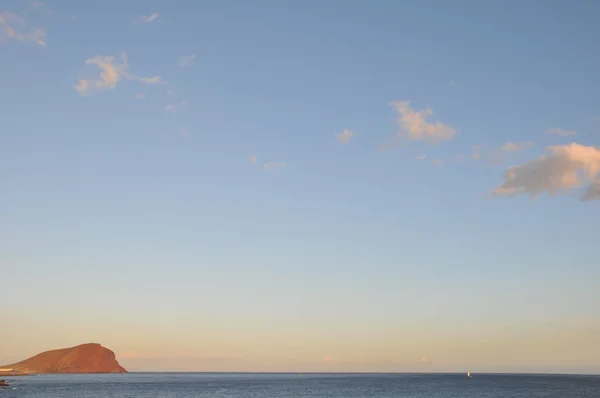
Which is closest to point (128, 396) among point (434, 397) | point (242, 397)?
point (242, 397)

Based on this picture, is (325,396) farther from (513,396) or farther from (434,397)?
(513,396)

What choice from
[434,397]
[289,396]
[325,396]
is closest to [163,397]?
[289,396]

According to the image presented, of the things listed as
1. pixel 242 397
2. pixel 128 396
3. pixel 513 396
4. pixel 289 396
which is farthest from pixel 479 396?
pixel 128 396

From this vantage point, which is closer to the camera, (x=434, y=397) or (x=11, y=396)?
(x=11, y=396)

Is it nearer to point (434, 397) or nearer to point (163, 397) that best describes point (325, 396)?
point (434, 397)

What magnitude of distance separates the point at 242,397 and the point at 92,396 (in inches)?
1472

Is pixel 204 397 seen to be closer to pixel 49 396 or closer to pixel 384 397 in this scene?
pixel 49 396

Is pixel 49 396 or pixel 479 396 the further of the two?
pixel 479 396

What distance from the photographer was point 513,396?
14225cm

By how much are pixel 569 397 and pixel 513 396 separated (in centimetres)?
1327

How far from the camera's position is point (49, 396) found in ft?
432

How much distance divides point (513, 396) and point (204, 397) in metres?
78.8

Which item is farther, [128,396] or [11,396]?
[128,396]

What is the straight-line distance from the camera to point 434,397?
14038cm
